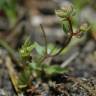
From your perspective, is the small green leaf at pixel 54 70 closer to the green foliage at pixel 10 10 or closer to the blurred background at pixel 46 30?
the blurred background at pixel 46 30

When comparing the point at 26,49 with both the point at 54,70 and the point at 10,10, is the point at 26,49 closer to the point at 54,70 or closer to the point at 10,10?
the point at 54,70

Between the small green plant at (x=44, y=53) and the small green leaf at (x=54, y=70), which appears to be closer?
the small green plant at (x=44, y=53)

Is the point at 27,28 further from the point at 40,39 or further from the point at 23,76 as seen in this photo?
the point at 23,76

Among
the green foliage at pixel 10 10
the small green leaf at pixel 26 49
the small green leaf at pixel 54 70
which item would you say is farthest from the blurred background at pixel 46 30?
the small green leaf at pixel 26 49

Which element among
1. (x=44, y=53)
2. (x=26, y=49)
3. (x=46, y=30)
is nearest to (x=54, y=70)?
(x=44, y=53)

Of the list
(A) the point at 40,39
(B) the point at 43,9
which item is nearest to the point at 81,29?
(A) the point at 40,39

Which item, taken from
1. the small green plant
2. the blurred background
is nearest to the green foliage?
the blurred background
